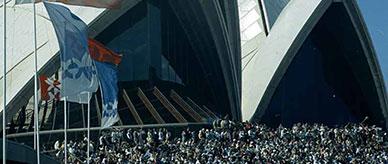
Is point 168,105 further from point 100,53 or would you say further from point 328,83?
point 100,53

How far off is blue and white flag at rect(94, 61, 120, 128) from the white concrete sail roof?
45.4 ft

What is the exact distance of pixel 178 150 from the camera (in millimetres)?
26516

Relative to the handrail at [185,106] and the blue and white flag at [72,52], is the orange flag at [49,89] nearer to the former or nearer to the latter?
the blue and white flag at [72,52]

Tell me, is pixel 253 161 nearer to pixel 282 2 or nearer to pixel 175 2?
pixel 175 2

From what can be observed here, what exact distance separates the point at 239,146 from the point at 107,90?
10094 mm

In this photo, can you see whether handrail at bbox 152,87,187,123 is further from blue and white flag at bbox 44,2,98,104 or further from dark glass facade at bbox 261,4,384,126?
blue and white flag at bbox 44,2,98,104

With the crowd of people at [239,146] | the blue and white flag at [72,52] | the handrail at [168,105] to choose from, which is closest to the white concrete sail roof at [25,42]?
the crowd of people at [239,146]

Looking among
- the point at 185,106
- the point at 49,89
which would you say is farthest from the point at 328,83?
the point at 49,89

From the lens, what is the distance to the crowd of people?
25656 millimetres

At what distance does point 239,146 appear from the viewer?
1078 inches

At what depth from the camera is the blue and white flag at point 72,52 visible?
16578 millimetres

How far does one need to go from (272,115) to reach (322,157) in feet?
35.4

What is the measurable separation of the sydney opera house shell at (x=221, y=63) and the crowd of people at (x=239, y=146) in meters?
3.04

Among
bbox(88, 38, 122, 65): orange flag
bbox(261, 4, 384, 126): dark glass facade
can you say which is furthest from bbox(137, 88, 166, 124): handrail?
bbox(88, 38, 122, 65): orange flag
